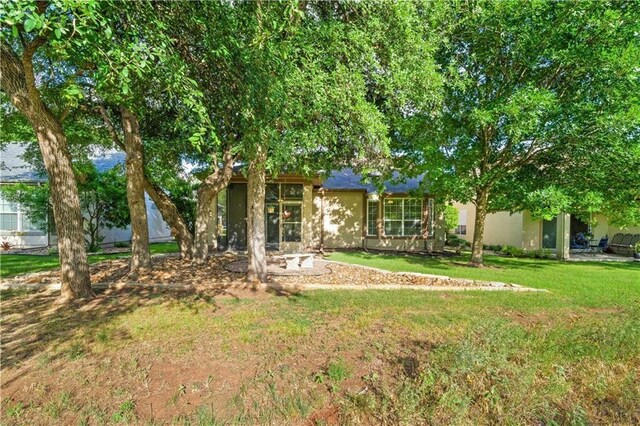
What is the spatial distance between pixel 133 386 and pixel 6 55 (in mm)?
5456

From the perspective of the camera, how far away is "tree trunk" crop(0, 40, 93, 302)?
5184mm

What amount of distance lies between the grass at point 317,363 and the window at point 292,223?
28.5 feet

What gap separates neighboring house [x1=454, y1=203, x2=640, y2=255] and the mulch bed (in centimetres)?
891

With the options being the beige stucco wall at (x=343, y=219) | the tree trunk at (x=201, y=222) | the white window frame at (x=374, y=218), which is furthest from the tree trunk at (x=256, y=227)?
the white window frame at (x=374, y=218)

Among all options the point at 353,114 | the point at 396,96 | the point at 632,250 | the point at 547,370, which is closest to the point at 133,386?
the point at 547,370

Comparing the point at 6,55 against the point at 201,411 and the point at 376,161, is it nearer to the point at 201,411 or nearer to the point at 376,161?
the point at 201,411

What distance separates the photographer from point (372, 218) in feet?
53.8

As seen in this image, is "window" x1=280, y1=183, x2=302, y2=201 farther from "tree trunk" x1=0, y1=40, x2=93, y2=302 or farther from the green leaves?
the green leaves

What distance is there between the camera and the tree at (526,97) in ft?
26.8

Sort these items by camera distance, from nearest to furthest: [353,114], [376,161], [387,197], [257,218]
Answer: [353,114], [257,218], [376,161], [387,197]

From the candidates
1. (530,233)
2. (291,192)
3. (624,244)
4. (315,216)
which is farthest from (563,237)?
(291,192)

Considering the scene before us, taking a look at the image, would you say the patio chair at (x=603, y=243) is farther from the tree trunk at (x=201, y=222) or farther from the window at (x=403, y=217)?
the tree trunk at (x=201, y=222)

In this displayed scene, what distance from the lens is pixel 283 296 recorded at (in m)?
6.70

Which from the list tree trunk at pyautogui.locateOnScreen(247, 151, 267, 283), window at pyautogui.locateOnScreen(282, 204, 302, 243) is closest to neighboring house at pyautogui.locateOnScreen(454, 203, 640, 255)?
window at pyautogui.locateOnScreen(282, 204, 302, 243)
